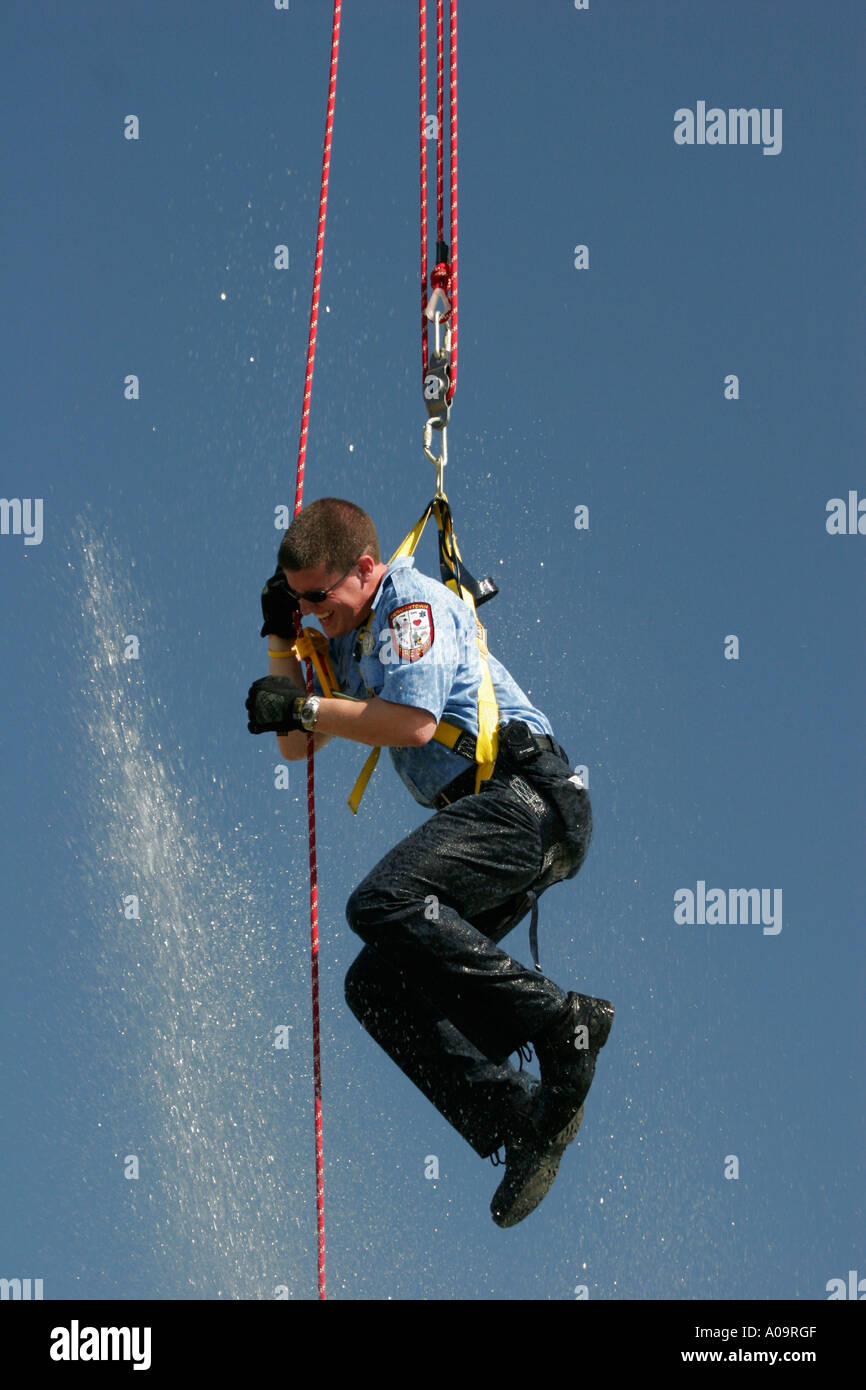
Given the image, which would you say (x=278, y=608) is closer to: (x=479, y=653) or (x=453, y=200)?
(x=479, y=653)

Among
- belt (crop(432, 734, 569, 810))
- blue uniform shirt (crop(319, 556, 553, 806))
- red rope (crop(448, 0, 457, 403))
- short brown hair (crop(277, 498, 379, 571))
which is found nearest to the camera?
blue uniform shirt (crop(319, 556, 553, 806))

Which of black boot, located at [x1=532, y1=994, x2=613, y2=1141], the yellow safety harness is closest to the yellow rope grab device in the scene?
the yellow safety harness

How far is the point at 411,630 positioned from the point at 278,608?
72 centimetres

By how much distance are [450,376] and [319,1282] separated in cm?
392

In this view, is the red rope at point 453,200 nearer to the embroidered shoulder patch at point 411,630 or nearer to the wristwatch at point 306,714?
the embroidered shoulder patch at point 411,630

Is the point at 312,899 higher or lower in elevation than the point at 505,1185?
higher

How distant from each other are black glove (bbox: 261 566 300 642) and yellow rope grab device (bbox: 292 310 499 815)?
8 centimetres

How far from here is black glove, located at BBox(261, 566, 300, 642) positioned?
8.57 metres

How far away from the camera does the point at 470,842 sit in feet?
27.3

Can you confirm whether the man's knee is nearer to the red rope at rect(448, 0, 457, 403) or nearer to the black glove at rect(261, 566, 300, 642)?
the black glove at rect(261, 566, 300, 642)

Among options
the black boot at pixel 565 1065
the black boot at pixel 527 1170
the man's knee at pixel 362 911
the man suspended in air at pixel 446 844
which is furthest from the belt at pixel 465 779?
the black boot at pixel 527 1170

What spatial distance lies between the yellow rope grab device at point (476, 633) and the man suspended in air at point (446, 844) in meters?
0.04

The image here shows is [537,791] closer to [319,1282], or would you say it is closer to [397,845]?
[397,845]
